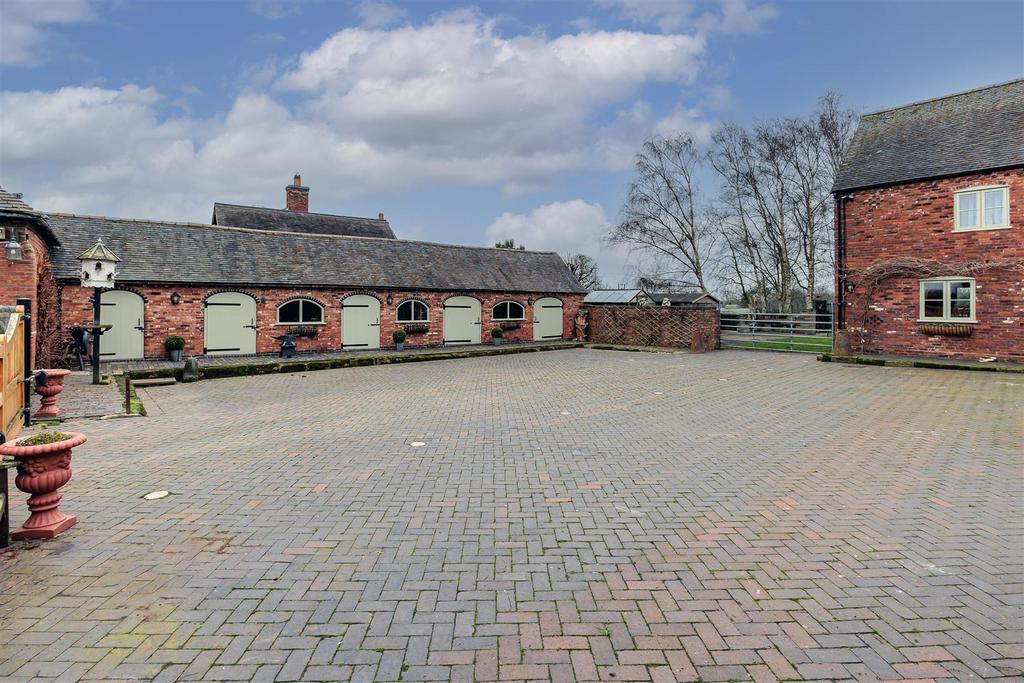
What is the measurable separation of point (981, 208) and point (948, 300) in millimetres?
2674

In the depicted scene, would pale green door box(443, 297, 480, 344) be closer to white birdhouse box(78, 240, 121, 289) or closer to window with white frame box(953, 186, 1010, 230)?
white birdhouse box(78, 240, 121, 289)

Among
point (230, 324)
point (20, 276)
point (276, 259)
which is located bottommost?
point (230, 324)

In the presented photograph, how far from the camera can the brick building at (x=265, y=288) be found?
14.8m

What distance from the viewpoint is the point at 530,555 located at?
13.0 ft

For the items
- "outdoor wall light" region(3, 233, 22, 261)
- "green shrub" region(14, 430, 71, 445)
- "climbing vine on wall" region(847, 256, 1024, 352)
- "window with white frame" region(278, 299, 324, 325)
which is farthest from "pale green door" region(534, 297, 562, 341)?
"green shrub" region(14, 430, 71, 445)

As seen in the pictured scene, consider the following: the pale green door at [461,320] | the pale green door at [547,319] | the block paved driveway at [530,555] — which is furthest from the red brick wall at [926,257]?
the pale green door at [461,320]

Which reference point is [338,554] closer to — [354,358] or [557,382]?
[557,382]

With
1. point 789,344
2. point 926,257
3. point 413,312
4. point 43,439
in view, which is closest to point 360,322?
point 413,312

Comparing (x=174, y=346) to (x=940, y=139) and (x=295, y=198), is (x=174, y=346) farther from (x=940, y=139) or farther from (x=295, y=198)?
(x=940, y=139)

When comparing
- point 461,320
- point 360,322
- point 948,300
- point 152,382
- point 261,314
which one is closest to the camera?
point 152,382

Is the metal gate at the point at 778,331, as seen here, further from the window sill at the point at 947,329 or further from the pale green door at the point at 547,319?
the pale green door at the point at 547,319

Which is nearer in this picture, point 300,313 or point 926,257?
point 926,257

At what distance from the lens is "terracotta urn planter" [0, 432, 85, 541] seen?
414 centimetres

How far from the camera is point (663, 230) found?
109ft
